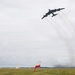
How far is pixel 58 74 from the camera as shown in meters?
93.8

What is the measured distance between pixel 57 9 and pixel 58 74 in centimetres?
3584

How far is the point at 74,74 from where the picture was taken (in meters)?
94.6

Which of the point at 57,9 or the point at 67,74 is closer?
the point at 67,74

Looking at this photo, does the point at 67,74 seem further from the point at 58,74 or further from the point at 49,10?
the point at 49,10

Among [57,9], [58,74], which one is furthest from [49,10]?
[58,74]

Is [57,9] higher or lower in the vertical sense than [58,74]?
higher

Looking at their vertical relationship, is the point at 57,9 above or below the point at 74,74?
above

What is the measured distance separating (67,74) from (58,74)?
379cm

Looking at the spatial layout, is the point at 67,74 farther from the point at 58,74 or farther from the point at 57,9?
the point at 57,9

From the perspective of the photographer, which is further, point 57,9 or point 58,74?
point 57,9

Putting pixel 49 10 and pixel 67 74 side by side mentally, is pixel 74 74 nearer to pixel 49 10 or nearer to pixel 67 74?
pixel 67 74

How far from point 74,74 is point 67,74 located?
10.8 feet

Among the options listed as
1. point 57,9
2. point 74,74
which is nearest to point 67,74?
point 74,74

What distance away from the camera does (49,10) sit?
11406 cm
